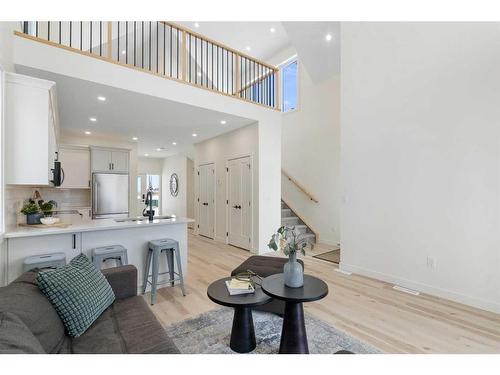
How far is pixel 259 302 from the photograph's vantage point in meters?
1.89

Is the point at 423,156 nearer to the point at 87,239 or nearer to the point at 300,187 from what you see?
the point at 300,187

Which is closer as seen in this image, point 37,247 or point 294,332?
point 294,332

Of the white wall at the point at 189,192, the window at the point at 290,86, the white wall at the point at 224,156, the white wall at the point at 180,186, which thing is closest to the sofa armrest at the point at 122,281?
the white wall at the point at 224,156

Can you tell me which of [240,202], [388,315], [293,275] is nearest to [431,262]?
[388,315]

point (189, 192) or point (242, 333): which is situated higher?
point (189, 192)

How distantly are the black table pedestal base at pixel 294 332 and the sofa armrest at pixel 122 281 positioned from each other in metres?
1.23

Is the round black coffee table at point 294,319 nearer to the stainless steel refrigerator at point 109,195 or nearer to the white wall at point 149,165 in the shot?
the stainless steel refrigerator at point 109,195

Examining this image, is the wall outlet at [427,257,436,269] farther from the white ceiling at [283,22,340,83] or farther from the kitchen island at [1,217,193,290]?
the white ceiling at [283,22,340,83]

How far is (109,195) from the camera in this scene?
6211 millimetres

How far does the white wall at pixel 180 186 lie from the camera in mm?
9023

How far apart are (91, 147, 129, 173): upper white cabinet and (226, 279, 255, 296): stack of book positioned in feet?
17.9

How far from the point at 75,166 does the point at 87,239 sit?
3.96m
